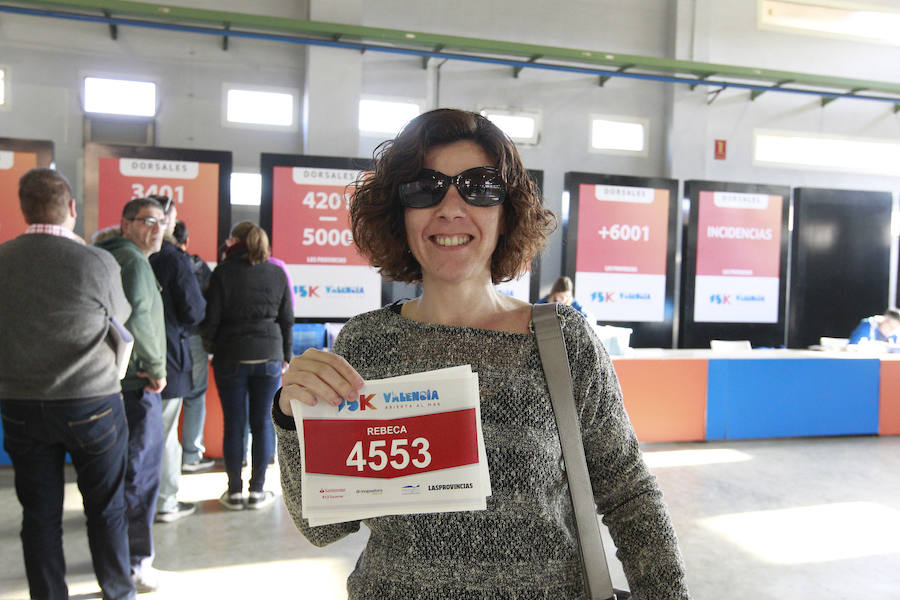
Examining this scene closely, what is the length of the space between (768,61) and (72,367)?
31.1ft

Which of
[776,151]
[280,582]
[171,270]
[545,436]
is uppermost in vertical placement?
[776,151]

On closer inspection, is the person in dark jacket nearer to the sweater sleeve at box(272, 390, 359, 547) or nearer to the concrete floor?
the concrete floor

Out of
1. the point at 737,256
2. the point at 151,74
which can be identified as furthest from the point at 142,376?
the point at 737,256

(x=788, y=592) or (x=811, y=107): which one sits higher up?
(x=811, y=107)

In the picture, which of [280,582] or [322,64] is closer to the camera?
[280,582]

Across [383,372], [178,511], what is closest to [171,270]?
[178,511]

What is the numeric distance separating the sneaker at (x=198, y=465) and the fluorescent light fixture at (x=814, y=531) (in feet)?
11.0

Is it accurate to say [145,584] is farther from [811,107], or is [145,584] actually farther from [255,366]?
[811,107]

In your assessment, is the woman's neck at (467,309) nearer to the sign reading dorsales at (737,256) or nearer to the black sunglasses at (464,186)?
the black sunglasses at (464,186)

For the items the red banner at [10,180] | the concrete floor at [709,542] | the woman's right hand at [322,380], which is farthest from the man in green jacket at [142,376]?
the red banner at [10,180]

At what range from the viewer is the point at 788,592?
9.74ft

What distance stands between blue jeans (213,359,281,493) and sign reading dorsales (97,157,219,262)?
2725 mm

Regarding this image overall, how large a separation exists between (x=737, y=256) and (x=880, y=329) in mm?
1671

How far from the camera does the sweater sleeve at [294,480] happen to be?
1.01m
